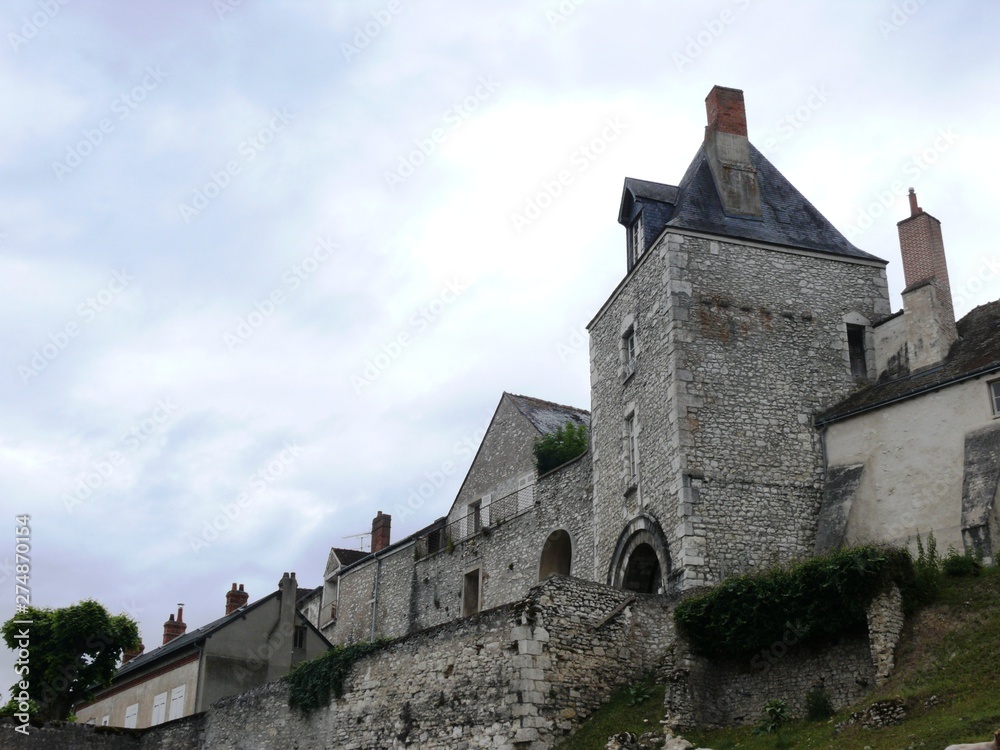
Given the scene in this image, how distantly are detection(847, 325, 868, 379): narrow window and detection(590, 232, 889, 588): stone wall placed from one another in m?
0.23

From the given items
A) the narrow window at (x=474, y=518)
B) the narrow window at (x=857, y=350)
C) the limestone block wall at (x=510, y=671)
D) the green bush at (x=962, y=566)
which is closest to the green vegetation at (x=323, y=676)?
the limestone block wall at (x=510, y=671)

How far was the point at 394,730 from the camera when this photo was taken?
17672 millimetres

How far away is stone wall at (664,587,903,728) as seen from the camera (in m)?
14.2

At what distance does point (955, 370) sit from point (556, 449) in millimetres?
11542

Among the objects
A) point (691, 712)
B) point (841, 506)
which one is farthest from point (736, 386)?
point (691, 712)

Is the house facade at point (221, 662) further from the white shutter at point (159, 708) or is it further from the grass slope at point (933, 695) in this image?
the grass slope at point (933, 695)

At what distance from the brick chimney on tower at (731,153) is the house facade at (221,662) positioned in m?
15.9

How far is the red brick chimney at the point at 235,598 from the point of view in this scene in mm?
37750

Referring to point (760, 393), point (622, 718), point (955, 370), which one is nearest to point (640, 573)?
point (760, 393)

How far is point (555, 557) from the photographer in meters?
26.2

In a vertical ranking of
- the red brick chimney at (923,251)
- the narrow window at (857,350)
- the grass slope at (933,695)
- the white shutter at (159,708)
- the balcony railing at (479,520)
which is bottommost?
the grass slope at (933,695)

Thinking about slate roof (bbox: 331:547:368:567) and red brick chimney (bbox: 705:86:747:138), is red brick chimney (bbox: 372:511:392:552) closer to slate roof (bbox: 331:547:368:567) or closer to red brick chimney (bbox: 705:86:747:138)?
slate roof (bbox: 331:547:368:567)

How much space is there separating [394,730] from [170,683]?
13.4m

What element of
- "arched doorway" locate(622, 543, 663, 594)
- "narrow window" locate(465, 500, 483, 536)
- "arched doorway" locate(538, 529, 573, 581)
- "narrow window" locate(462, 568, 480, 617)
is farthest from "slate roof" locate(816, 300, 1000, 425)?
"narrow window" locate(465, 500, 483, 536)
